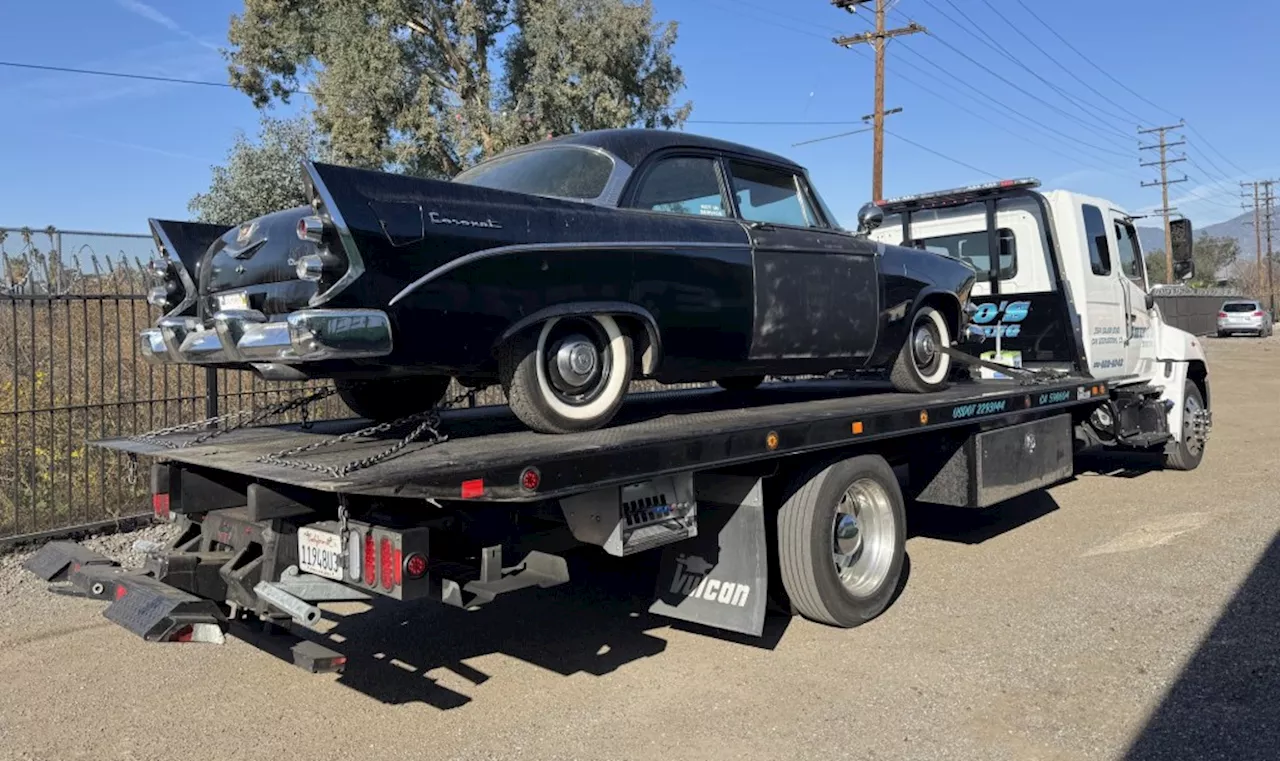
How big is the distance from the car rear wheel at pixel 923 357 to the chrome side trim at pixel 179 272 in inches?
166

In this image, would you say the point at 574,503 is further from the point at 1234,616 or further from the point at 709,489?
the point at 1234,616

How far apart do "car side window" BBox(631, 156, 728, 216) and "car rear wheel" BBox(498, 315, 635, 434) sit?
756mm

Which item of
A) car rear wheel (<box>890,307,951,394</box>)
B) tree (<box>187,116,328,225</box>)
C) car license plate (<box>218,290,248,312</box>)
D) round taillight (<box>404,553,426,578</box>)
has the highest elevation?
tree (<box>187,116,328,225</box>)

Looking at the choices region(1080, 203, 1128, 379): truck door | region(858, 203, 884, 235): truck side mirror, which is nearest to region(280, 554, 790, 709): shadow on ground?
region(858, 203, 884, 235): truck side mirror

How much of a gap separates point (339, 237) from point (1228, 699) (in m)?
4.00

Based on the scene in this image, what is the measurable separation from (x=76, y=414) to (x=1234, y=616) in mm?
8018

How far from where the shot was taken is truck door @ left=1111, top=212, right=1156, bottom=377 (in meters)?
8.84

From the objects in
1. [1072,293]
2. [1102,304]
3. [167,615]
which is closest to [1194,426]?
[1102,304]

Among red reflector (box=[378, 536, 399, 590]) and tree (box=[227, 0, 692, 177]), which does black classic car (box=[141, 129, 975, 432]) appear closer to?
red reflector (box=[378, 536, 399, 590])

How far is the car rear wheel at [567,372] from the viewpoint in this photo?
4.06 metres

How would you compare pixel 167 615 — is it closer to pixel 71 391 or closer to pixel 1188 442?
pixel 71 391

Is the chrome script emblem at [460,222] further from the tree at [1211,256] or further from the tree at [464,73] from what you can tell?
the tree at [1211,256]

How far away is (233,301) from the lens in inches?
162

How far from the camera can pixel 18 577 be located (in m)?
6.24
